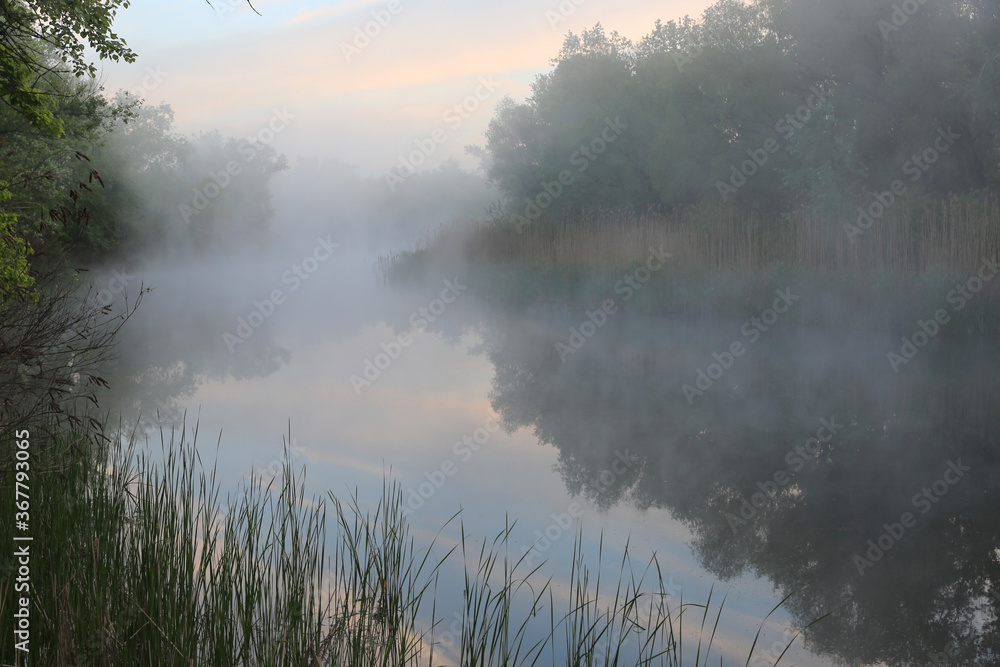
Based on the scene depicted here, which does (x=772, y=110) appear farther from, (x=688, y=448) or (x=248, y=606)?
(x=248, y=606)

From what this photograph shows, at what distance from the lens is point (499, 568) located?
3895 millimetres

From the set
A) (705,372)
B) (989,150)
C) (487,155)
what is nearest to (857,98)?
(989,150)

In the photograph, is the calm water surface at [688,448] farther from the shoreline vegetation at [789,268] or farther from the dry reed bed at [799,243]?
the dry reed bed at [799,243]

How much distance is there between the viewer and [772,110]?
2077 cm

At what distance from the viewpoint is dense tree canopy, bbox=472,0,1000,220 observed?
16.0 metres

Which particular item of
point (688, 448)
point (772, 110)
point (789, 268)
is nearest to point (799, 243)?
point (789, 268)

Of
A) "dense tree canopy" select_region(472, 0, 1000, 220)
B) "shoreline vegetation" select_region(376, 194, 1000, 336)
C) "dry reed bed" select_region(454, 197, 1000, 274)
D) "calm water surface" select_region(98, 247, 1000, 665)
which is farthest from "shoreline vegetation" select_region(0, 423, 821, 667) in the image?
"dense tree canopy" select_region(472, 0, 1000, 220)

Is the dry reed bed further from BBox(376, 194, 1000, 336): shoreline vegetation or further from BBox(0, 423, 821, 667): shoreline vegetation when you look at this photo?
BBox(0, 423, 821, 667): shoreline vegetation

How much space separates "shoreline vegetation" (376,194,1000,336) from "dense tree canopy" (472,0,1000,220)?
11.9ft

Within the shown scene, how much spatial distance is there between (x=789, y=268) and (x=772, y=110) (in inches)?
437

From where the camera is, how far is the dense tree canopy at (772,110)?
52.5 ft

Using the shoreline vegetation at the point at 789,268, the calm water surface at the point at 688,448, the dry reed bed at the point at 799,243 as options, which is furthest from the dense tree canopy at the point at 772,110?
the calm water surface at the point at 688,448

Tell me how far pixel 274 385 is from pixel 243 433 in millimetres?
2220

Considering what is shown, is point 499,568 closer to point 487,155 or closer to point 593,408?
point 593,408
